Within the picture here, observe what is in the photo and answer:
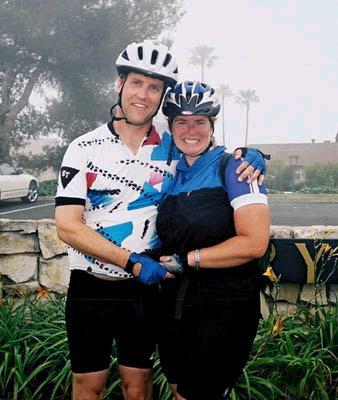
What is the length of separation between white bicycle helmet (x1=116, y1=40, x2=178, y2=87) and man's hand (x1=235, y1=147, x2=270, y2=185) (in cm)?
56

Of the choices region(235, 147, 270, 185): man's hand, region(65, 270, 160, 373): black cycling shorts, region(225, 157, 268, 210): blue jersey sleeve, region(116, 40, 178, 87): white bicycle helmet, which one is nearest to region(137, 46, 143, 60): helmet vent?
region(116, 40, 178, 87): white bicycle helmet

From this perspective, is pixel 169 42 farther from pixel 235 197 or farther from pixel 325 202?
pixel 235 197

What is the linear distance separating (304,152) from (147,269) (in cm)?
4590

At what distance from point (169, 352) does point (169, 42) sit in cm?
2792

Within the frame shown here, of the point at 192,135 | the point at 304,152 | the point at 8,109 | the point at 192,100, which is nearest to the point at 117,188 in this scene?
the point at 192,135

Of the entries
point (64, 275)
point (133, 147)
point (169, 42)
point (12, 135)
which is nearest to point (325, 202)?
Answer: point (169, 42)

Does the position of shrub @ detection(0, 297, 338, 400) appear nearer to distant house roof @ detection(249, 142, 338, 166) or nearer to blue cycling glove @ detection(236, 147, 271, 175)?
blue cycling glove @ detection(236, 147, 271, 175)

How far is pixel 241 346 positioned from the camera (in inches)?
80.4

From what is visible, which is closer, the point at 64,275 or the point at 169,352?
the point at 169,352

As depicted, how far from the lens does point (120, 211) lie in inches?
91.0

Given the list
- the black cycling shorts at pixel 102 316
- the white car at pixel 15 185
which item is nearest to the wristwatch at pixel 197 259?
the black cycling shorts at pixel 102 316

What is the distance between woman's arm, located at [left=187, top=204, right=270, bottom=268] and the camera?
76.8 inches

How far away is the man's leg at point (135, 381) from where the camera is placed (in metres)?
2.46

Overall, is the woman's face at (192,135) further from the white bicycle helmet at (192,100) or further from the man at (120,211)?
the man at (120,211)
